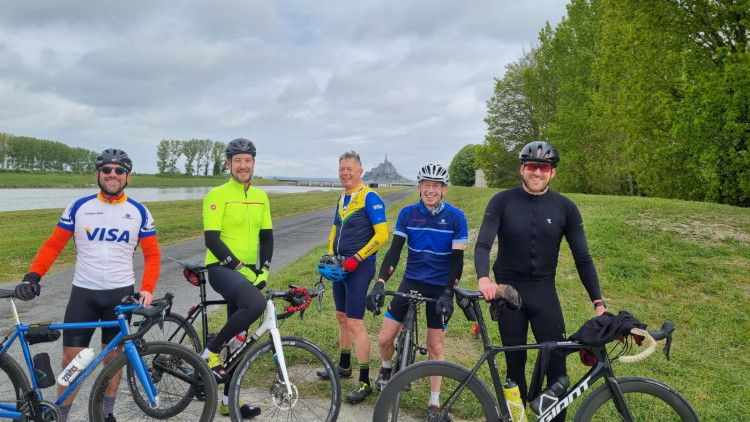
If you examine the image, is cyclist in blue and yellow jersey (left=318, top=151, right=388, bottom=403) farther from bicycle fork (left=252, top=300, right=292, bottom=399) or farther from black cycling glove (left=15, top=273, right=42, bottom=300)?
black cycling glove (left=15, top=273, right=42, bottom=300)

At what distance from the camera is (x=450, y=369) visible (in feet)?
10.9

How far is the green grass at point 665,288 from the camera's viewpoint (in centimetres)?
623

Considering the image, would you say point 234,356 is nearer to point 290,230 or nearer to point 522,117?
point 290,230

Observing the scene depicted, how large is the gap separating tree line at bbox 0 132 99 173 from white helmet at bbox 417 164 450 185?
118254 mm

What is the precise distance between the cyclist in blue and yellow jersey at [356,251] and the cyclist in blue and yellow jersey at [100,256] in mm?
2004

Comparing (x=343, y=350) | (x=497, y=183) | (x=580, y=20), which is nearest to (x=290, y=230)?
(x=343, y=350)

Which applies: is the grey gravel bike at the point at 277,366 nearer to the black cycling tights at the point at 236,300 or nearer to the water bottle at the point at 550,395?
the black cycling tights at the point at 236,300

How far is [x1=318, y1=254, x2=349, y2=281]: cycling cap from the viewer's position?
4754 millimetres

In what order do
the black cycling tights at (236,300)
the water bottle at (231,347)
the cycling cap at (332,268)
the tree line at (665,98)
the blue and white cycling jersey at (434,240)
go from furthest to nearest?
1. the tree line at (665,98)
2. the cycling cap at (332,268)
3. the blue and white cycling jersey at (434,240)
4. the water bottle at (231,347)
5. the black cycling tights at (236,300)

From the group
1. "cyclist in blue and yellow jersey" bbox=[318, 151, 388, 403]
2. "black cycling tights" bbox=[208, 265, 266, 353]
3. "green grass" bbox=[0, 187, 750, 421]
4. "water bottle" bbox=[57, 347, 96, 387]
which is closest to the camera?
"water bottle" bbox=[57, 347, 96, 387]

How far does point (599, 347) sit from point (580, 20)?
1266 inches

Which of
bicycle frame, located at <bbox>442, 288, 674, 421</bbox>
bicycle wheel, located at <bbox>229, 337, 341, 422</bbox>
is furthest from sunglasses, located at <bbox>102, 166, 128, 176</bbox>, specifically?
bicycle frame, located at <bbox>442, 288, 674, 421</bbox>

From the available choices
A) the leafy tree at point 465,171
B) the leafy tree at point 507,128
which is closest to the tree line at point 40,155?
the leafy tree at point 465,171

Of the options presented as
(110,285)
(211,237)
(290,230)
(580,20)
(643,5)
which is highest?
(580,20)
